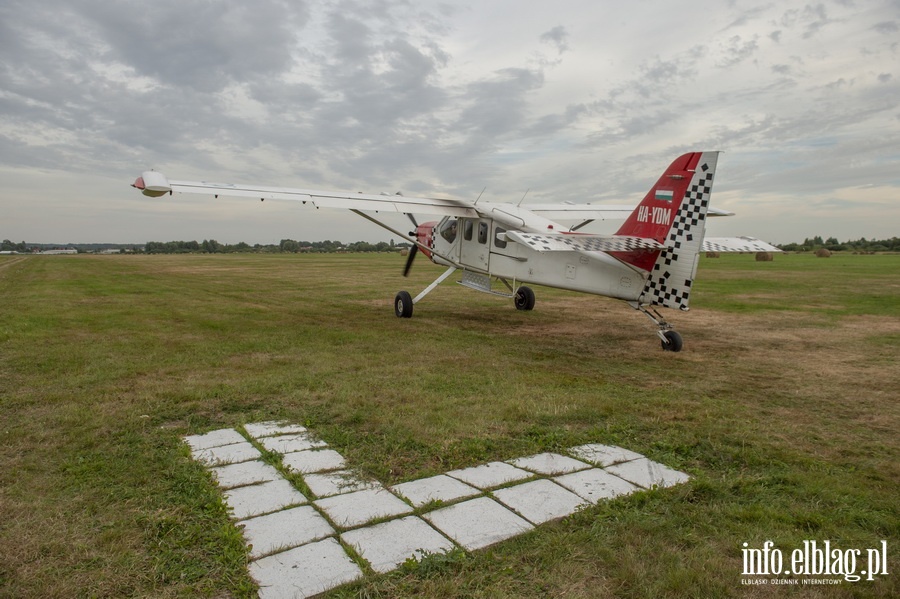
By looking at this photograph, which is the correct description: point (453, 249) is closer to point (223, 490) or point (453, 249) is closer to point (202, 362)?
point (202, 362)

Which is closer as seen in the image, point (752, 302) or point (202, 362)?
point (202, 362)

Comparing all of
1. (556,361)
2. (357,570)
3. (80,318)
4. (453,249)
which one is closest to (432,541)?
(357,570)

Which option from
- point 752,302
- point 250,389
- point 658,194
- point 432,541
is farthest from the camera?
point 752,302

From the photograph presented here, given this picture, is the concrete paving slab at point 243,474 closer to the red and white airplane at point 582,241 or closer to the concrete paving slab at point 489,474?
the concrete paving slab at point 489,474

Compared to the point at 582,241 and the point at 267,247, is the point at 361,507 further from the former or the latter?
the point at 267,247

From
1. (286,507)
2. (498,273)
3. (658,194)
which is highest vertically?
(658,194)

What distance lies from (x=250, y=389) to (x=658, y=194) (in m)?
6.96

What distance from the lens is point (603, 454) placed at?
411cm

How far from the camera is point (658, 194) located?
342 inches

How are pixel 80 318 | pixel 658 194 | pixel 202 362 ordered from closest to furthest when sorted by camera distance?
pixel 202 362, pixel 658 194, pixel 80 318

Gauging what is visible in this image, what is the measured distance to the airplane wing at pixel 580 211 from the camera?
13.1 meters

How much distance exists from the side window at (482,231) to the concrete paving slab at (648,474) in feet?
26.6

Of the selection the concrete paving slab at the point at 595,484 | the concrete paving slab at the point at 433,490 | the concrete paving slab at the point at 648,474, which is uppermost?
the concrete paving slab at the point at 648,474

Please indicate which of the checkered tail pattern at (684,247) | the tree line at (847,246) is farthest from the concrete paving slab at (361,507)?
the tree line at (847,246)
